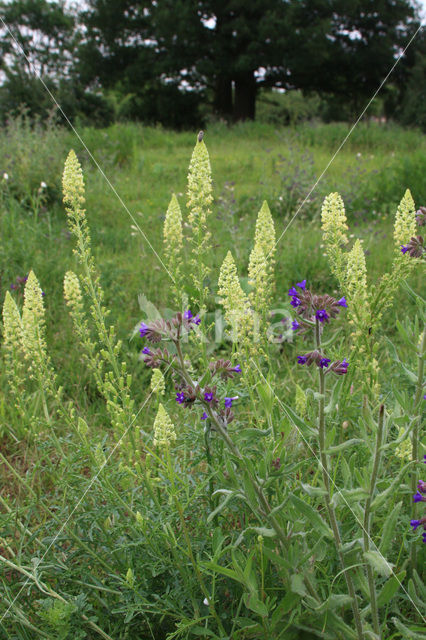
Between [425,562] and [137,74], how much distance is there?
23662 mm

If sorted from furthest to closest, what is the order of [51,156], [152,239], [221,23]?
1. [221,23]
2. [51,156]
3. [152,239]

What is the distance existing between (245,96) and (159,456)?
2352cm

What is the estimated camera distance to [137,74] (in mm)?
22172

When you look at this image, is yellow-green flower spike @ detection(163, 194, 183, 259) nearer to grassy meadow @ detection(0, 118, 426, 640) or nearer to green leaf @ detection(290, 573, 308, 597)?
grassy meadow @ detection(0, 118, 426, 640)

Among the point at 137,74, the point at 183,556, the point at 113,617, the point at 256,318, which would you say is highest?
the point at 137,74

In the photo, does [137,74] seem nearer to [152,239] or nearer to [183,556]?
[152,239]

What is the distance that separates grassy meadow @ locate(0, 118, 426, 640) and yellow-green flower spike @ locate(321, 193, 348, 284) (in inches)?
8.8

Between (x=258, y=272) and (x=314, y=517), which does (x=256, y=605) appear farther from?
(x=258, y=272)

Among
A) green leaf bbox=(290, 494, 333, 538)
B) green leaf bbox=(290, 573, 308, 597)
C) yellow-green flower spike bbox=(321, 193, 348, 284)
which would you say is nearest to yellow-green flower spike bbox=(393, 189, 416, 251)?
yellow-green flower spike bbox=(321, 193, 348, 284)

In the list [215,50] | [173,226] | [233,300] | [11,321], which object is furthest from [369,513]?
[215,50]

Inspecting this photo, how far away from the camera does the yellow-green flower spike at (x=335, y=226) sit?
1671mm

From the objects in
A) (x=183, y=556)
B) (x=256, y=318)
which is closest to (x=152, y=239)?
(x=256, y=318)

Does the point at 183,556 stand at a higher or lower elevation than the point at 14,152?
lower

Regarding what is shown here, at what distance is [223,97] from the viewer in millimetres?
23328
